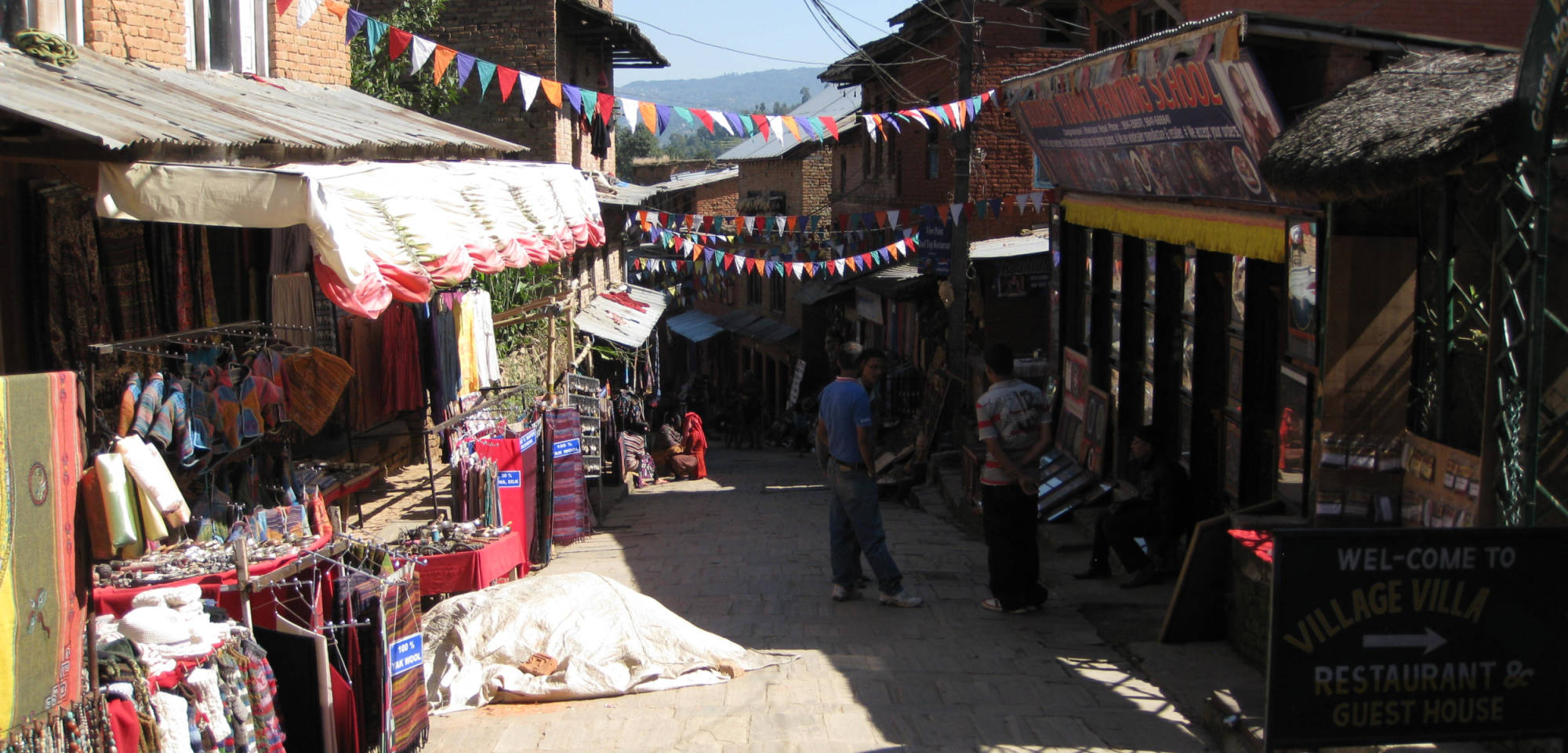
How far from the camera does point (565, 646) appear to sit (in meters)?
6.95

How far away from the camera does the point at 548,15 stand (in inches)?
875

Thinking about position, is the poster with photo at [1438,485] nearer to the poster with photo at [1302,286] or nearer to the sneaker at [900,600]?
the poster with photo at [1302,286]

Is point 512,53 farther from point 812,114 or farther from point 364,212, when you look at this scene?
point 364,212

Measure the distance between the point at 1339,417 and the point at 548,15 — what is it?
59.1 feet

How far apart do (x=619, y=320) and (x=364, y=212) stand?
15.8 m

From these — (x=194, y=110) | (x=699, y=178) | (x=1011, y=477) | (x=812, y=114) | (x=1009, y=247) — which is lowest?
(x=1011, y=477)

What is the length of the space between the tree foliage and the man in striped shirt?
14144 millimetres

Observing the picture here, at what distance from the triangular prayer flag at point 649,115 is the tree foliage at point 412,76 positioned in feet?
27.9

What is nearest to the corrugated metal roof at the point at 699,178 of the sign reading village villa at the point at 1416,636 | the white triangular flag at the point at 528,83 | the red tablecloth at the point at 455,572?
the white triangular flag at the point at 528,83

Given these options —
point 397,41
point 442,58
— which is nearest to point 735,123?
point 442,58

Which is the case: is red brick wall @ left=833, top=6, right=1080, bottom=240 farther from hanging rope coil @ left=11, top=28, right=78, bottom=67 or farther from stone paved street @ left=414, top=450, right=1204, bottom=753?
hanging rope coil @ left=11, top=28, right=78, bottom=67

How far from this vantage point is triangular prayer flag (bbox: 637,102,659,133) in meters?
12.3

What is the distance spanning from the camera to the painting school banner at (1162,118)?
8.11m

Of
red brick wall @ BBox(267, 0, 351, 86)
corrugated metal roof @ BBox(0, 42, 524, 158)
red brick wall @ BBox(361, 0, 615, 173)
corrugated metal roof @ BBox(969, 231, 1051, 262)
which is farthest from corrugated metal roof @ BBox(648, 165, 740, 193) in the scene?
corrugated metal roof @ BBox(0, 42, 524, 158)
